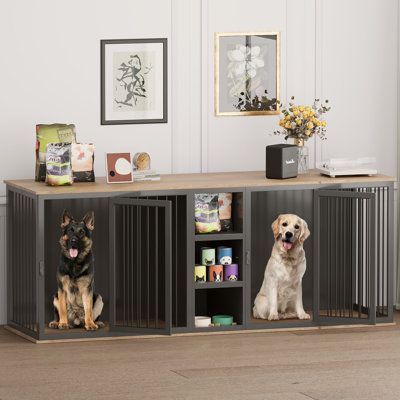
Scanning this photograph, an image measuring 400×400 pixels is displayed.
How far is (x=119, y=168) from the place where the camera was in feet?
22.6

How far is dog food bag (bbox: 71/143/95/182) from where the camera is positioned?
6.85m

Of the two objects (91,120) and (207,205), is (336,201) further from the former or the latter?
(91,120)

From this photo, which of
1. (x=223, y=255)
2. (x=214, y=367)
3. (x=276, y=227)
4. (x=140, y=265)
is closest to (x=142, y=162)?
(x=140, y=265)

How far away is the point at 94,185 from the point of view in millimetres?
6797

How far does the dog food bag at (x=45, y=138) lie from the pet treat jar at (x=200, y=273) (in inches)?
38.4

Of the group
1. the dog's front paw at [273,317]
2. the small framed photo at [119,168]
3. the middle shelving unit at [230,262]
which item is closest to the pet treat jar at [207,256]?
the middle shelving unit at [230,262]

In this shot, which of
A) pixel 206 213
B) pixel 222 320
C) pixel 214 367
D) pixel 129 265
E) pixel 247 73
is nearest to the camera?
pixel 214 367

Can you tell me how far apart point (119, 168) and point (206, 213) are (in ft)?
1.76

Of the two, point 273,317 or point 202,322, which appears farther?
point 273,317

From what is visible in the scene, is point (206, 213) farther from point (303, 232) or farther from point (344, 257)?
point (344, 257)

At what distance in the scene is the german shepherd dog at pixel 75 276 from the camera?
675 centimetres

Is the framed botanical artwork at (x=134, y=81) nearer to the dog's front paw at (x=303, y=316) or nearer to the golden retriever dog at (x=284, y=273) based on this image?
the golden retriever dog at (x=284, y=273)

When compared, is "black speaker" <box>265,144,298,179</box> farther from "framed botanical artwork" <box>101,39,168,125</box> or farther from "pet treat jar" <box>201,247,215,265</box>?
"framed botanical artwork" <box>101,39,168,125</box>

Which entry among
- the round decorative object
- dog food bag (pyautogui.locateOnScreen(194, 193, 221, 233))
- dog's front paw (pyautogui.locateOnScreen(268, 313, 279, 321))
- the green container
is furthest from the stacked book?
dog's front paw (pyautogui.locateOnScreen(268, 313, 279, 321))
